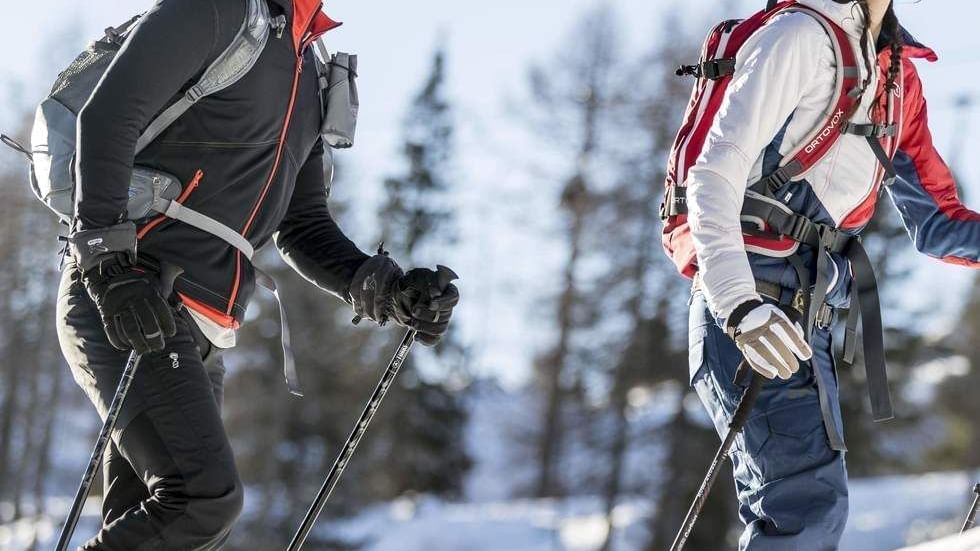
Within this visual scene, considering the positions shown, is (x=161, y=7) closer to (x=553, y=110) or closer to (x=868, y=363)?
(x=868, y=363)

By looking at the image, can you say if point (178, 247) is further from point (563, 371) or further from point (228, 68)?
point (563, 371)

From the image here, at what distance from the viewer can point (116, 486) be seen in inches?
161

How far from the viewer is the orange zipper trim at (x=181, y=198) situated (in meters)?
3.98

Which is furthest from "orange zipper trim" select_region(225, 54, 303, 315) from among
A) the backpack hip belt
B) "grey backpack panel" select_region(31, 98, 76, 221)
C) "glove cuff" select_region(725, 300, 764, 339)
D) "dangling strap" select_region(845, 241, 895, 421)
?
"dangling strap" select_region(845, 241, 895, 421)

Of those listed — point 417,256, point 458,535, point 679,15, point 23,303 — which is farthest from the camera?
point 23,303

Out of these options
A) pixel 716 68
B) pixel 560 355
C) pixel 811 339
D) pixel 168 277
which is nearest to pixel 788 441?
pixel 811 339

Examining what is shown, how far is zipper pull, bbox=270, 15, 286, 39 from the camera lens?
4.09 meters

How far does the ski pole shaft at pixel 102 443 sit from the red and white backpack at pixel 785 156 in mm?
1709

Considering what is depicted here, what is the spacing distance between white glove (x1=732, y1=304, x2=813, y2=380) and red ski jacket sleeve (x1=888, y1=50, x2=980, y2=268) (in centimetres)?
119

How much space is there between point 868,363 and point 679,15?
2297 centimetres

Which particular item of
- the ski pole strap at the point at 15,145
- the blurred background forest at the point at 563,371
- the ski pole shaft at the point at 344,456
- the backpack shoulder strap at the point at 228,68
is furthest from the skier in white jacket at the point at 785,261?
the blurred background forest at the point at 563,371

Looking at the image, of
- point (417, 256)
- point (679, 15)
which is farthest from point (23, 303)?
point (679, 15)

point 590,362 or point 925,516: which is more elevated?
point 590,362

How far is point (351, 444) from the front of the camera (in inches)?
176
